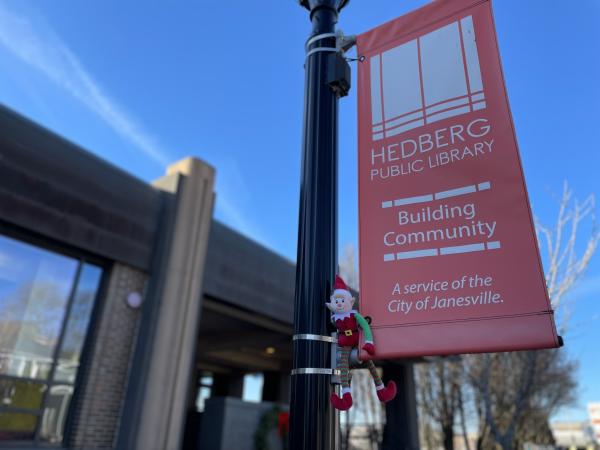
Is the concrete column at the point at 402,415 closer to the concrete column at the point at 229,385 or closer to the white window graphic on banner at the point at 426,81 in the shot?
the concrete column at the point at 229,385

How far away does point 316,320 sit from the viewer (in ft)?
6.88

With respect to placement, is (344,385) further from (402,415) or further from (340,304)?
(402,415)

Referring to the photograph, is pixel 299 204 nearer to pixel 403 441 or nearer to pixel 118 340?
pixel 118 340

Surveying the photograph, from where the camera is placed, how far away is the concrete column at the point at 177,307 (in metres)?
7.71

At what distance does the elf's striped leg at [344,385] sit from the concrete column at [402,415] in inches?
489

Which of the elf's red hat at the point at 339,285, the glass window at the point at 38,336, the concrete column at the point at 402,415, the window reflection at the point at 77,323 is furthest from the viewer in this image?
the concrete column at the point at 402,415

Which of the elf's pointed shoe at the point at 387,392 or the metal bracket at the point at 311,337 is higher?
the metal bracket at the point at 311,337

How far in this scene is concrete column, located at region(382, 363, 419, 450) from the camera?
43.8 ft

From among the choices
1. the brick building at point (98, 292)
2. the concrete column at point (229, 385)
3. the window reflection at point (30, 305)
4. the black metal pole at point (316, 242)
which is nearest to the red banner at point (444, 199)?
the black metal pole at point (316, 242)

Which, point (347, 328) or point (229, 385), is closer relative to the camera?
point (347, 328)

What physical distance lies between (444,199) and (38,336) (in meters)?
6.95

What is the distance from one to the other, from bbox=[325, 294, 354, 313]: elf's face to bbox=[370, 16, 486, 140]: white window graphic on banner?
1077 mm

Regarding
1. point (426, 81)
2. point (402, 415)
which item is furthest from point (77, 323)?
point (402, 415)

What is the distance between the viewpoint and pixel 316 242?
7.46ft
